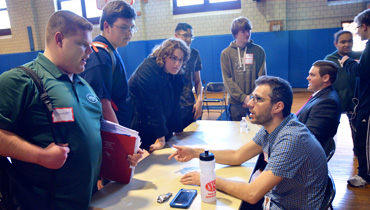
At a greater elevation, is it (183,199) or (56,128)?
(56,128)

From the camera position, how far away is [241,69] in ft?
11.0

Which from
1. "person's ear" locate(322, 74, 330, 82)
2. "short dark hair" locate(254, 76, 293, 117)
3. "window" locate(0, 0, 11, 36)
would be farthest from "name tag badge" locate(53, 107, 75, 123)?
"window" locate(0, 0, 11, 36)

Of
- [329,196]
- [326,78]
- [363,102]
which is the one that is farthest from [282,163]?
[363,102]

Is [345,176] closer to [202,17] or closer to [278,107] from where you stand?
[278,107]

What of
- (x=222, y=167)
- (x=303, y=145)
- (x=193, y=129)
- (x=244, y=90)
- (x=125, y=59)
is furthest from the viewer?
(x=125, y=59)

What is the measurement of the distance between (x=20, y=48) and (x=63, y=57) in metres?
10.6

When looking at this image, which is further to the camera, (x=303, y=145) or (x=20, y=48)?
(x=20, y=48)

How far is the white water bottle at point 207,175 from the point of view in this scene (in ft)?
3.83

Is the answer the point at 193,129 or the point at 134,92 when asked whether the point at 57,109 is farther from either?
the point at 193,129

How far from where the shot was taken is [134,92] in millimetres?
2160

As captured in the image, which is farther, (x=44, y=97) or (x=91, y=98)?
(x=91, y=98)

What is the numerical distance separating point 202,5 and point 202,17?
14.8 inches

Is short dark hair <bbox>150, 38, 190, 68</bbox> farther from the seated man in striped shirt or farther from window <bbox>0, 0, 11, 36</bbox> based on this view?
window <bbox>0, 0, 11, 36</bbox>

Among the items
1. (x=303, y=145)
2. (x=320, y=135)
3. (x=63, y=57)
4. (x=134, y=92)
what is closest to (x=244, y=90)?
(x=320, y=135)
